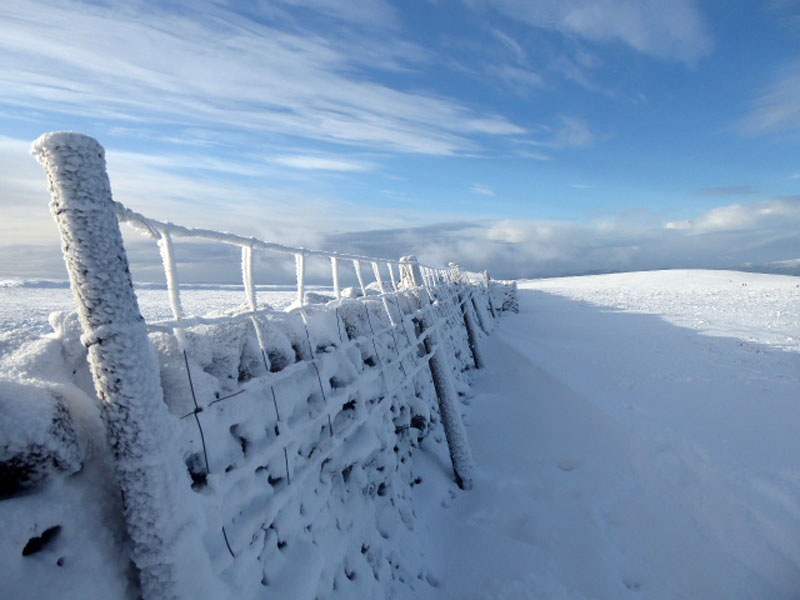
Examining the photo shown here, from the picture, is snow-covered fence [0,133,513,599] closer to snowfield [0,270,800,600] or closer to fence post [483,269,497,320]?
snowfield [0,270,800,600]

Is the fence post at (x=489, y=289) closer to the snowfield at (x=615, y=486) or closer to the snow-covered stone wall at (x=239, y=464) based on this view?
the snowfield at (x=615, y=486)

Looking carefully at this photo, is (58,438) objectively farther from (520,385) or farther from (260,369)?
(520,385)

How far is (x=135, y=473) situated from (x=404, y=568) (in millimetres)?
2333

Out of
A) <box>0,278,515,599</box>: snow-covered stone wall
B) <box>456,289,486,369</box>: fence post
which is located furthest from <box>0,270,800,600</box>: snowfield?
<box>456,289,486,369</box>: fence post

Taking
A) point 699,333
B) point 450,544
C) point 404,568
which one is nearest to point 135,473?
point 404,568

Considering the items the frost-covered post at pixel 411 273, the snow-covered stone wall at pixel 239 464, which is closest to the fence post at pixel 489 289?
the frost-covered post at pixel 411 273

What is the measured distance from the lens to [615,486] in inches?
166

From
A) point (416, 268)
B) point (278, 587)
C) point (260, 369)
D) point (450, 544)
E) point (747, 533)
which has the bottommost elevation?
point (747, 533)

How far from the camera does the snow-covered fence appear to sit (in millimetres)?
1175

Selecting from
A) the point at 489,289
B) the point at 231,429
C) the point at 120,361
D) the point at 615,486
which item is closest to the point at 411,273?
the point at 615,486

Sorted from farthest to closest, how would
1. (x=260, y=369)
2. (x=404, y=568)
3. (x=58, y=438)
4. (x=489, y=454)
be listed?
1. (x=489, y=454)
2. (x=404, y=568)
3. (x=260, y=369)
4. (x=58, y=438)

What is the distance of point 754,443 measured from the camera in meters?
5.12

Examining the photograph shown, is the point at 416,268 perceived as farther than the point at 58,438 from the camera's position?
Yes

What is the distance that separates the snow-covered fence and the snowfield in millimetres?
192
